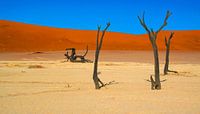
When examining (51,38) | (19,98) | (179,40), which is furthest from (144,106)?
(179,40)

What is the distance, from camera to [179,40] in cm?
8688

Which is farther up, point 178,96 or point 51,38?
point 51,38

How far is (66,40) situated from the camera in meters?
76.1

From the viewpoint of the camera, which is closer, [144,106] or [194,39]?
[144,106]

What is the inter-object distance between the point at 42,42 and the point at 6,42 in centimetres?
653

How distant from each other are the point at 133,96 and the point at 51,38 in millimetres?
64556

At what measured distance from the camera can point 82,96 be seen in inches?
502

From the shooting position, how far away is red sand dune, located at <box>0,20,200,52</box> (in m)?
67.5

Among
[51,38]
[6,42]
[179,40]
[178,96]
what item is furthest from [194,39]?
[178,96]

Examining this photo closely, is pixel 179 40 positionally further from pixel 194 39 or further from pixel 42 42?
pixel 42 42

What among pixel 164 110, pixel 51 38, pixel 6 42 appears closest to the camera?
pixel 164 110

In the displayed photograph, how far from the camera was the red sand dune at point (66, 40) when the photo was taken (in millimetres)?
67500

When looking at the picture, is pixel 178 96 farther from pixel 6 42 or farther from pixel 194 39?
pixel 194 39

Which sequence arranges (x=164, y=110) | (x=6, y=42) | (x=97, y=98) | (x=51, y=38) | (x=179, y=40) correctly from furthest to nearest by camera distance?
(x=179, y=40) < (x=51, y=38) < (x=6, y=42) < (x=97, y=98) < (x=164, y=110)
